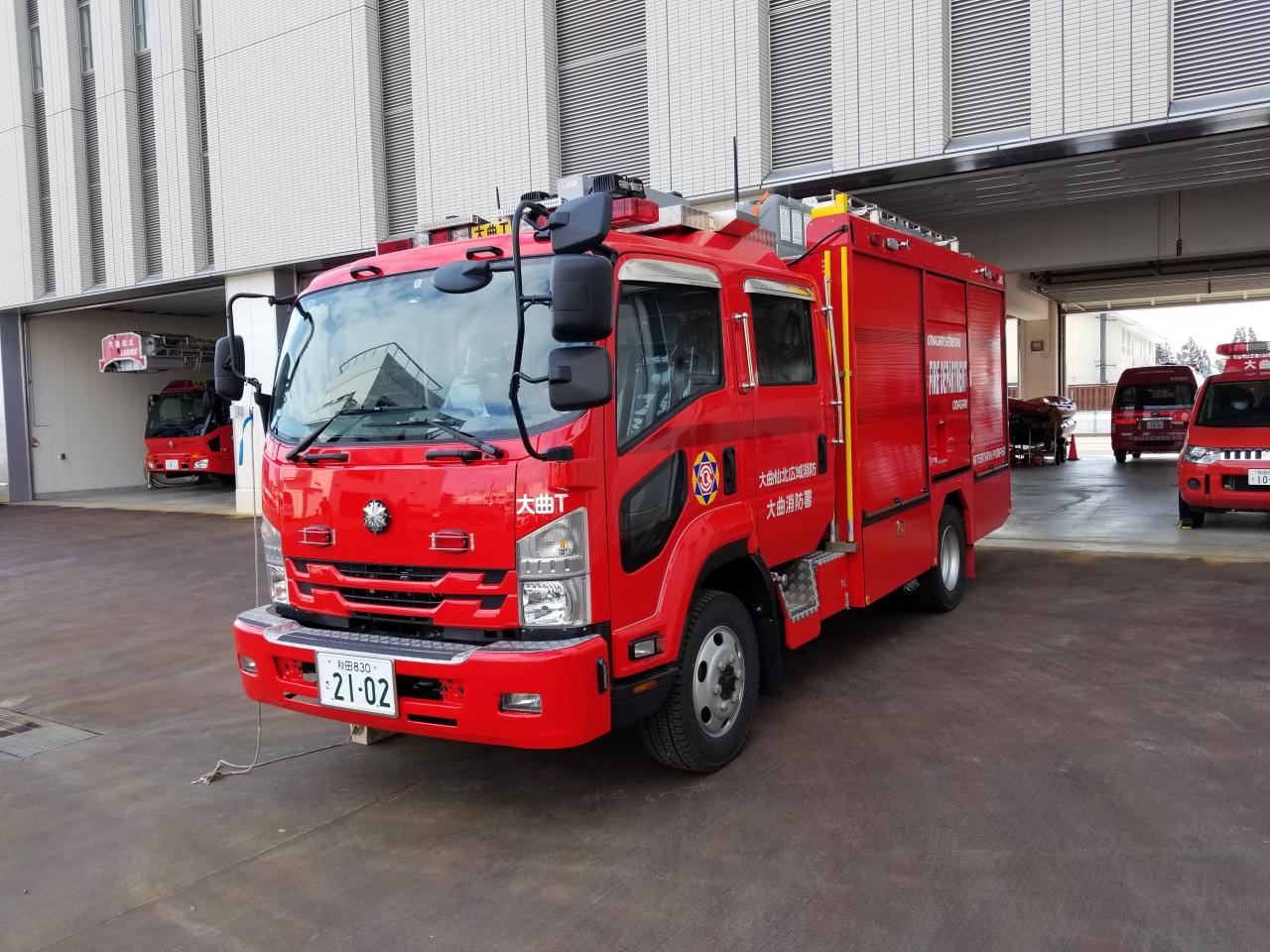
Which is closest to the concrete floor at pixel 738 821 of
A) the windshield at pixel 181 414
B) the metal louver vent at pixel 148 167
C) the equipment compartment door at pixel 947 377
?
the equipment compartment door at pixel 947 377

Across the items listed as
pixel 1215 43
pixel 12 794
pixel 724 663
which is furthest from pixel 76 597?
pixel 1215 43

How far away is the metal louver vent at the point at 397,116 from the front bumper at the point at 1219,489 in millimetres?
10669

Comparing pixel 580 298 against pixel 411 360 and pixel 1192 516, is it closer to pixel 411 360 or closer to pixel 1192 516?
pixel 411 360

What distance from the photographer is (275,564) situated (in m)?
4.38

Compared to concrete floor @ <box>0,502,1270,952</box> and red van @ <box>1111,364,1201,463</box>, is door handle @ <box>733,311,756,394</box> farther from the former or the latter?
red van @ <box>1111,364,1201,463</box>

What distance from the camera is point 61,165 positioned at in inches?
741

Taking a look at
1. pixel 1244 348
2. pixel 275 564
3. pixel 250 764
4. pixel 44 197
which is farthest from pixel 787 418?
pixel 44 197

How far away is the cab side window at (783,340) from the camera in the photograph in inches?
188

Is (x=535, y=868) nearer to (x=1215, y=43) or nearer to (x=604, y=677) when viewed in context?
(x=604, y=677)

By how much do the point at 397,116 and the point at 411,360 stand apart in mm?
11688

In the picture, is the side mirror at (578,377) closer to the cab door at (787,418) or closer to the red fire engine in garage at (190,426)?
the cab door at (787,418)

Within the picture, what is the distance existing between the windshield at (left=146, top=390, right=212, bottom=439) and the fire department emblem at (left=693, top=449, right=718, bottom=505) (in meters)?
19.0

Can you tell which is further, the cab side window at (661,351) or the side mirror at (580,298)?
the cab side window at (661,351)

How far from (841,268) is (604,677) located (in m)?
3.04
